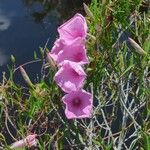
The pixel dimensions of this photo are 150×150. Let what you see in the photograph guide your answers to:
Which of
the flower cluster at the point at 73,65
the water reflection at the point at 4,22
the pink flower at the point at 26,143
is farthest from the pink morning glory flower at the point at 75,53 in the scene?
the water reflection at the point at 4,22

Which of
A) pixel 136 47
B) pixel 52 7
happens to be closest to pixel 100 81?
pixel 136 47

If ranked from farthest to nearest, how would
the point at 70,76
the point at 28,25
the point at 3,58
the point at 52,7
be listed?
the point at 52,7
the point at 28,25
the point at 3,58
the point at 70,76

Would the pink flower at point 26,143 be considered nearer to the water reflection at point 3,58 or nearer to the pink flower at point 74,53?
the pink flower at point 74,53

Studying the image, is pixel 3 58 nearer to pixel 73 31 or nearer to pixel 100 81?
pixel 100 81

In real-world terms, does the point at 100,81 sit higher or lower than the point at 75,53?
lower

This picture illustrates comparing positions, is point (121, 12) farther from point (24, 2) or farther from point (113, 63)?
point (24, 2)

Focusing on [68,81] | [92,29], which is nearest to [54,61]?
[68,81]

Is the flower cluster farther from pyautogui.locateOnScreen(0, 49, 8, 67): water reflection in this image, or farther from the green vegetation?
pyautogui.locateOnScreen(0, 49, 8, 67): water reflection
